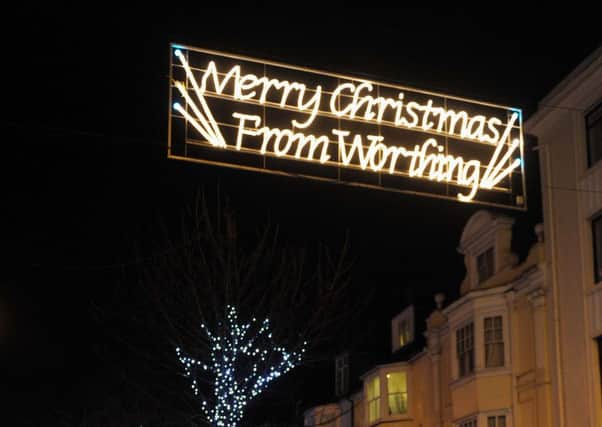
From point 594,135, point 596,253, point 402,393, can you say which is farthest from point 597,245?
point 402,393

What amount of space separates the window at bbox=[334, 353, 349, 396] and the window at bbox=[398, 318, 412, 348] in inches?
206

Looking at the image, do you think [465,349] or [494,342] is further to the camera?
[465,349]

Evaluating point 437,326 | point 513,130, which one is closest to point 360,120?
point 513,130

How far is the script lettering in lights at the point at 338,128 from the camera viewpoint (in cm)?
1402

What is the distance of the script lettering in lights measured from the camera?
46.0ft

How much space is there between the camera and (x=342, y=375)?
4894 centimetres

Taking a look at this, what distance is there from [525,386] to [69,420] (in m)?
22.5

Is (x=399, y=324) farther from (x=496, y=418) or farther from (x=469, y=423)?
(x=496, y=418)

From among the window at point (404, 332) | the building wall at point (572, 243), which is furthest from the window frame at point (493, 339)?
the window at point (404, 332)

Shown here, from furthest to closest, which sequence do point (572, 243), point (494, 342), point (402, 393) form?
point (402, 393) < point (494, 342) < point (572, 243)

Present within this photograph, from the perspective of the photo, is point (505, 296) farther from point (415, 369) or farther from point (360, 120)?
point (360, 120)

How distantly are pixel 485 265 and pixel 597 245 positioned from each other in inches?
327

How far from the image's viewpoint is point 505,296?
32.5 meters

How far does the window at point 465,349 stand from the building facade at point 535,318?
1.4 inches
